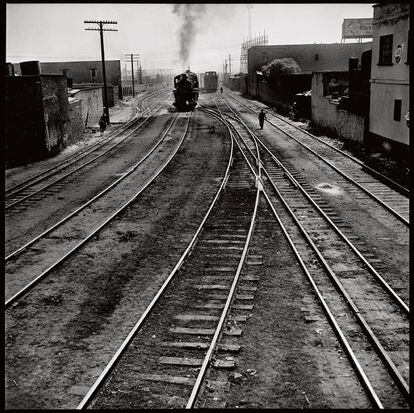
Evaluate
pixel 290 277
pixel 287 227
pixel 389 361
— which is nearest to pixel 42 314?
pixel 290 277

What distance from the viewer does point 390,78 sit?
63.3 ft

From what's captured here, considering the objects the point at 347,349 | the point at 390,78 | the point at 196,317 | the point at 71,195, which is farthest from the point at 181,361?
the point at 390,78

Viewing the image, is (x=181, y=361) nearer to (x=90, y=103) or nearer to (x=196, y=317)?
(x=196, y=317)

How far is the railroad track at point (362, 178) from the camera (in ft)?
45.9

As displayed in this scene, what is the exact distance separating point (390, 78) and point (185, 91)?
87.3 ft

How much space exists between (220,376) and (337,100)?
24.9 meters

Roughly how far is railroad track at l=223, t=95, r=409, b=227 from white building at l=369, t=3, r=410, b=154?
72.1 inches

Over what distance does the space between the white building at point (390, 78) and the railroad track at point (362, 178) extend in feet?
6.01

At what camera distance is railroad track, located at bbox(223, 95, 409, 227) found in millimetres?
13992

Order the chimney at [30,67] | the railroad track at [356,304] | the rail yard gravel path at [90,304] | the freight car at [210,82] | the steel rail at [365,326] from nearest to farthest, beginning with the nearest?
the steel rail at [365,326] < the railroad track at [356,304] < the rail yard gravel path at [90,304] < the chimney at [30,67] < the freight car at [210,82]

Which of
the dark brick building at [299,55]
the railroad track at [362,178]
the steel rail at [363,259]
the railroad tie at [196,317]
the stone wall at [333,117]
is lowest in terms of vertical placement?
the railroad tie at [196,317]

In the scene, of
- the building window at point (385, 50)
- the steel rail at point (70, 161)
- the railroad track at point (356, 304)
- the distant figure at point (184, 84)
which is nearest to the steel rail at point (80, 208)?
the steel rail at point (70, 161)

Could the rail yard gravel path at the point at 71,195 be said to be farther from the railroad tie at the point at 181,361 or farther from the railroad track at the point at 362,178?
the railroad track at the point at 362,178

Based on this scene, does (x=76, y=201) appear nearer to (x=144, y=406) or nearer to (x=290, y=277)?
(x=290, y=277)
